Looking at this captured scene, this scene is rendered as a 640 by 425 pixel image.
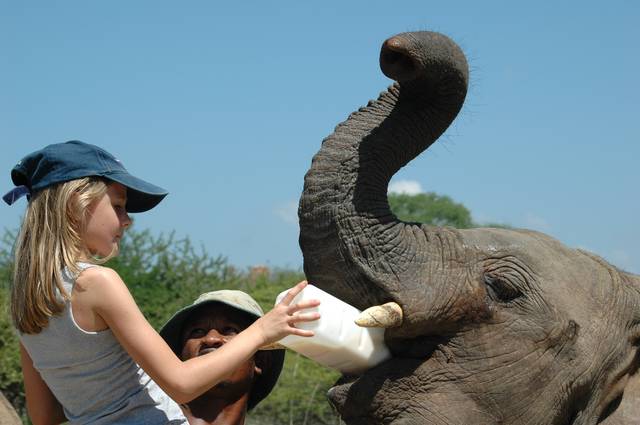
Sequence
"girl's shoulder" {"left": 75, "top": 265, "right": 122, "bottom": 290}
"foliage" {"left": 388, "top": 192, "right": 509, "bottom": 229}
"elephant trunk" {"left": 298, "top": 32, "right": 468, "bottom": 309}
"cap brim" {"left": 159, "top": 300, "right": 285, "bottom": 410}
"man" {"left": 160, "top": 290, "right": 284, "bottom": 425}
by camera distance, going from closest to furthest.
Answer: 1. "girl's shoulder" {"left": 75, "top": 265, "right": 122, "bottom": 290}
2. "elephant trunk" {"left": 298, "top": 32, "right": 468, "bottom": 309}
3. "man" {"left": 160, "top": 290, "right": 284, "bottom": 425}
4. "cap brim" {"left": 159, "top": 300, "right": 285, "bottom": 410}
5. "foliage" {"left": 388, "top": 192, "right": 509, "bottom": 229}

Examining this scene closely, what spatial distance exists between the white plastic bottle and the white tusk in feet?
0.13

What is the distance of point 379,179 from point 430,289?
45 cm

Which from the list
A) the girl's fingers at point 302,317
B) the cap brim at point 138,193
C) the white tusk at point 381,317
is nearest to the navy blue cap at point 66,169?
the cap brim at point 138,193

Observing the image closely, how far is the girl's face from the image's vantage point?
365 centimetres

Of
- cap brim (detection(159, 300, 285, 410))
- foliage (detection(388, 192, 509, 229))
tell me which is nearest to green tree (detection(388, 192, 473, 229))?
foliage (detection(388, 192, 509, 229))

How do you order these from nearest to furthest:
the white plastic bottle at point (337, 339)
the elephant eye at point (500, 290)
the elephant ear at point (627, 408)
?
1. the white plastic bottle at point (337, 339)
2. the elephant eye at point (500, 290)
3. the elephant ear at point (627, 408)

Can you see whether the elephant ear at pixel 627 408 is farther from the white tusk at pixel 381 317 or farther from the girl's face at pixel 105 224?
the girl's face at pixel 105 224

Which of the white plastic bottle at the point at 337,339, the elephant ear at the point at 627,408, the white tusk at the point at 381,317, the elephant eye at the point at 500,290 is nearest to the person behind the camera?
the white plastic bottle at the point at 337,339

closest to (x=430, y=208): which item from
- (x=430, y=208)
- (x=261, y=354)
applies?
(x=430, y=208)

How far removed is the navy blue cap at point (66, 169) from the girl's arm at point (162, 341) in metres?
0.35

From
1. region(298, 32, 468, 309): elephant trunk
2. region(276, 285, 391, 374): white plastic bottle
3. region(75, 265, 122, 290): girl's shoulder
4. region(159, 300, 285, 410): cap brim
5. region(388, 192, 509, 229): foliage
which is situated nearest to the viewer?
region(75, 265, 122, 290): girl's shoulder

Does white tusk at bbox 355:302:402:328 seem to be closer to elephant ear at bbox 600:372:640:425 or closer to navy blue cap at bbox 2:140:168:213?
navy blue cap at bbox 2:140:168:213

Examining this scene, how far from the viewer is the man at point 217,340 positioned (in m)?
5.31

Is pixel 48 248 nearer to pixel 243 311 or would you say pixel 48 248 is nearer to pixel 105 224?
pixel 105 224
